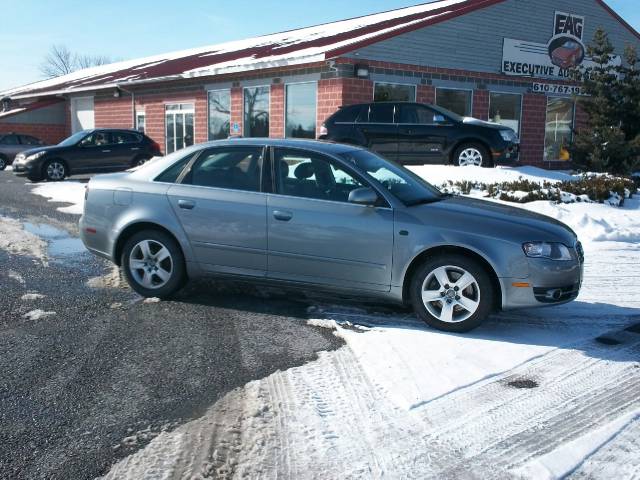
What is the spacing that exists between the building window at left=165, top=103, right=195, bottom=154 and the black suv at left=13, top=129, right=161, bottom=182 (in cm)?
417

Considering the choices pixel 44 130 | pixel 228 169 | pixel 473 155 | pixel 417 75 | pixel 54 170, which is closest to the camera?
pixel 228 169

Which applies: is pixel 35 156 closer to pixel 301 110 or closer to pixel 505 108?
pixel 301 110

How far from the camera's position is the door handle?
5410 millimetres

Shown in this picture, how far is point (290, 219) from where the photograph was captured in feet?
17.7

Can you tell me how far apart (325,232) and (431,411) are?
2017 millimetres

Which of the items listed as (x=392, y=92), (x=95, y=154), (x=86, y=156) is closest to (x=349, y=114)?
(x=392, y=92)

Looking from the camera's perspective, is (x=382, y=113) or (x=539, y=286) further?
(x=382, y=113)

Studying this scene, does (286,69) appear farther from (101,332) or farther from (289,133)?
(101,332)

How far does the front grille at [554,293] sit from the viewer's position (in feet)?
16.1

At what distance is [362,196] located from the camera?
514cm

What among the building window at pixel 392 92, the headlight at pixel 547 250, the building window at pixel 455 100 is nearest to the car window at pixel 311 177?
the headlight at pixel 547 250

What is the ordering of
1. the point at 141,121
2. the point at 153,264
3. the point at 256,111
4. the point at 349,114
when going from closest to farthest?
the point at 153,264, the point at 349,114, the point at 256,111, the point at 141,121

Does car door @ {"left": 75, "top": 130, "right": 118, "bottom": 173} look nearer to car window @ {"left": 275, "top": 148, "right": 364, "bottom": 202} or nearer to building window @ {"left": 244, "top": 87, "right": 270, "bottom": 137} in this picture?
building window @ {"left": 244, "top": 87, "right": 270, "bottom": 137}

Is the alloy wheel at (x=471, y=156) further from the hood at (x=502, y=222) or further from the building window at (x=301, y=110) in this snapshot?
the hood at (x=502, y=222)
